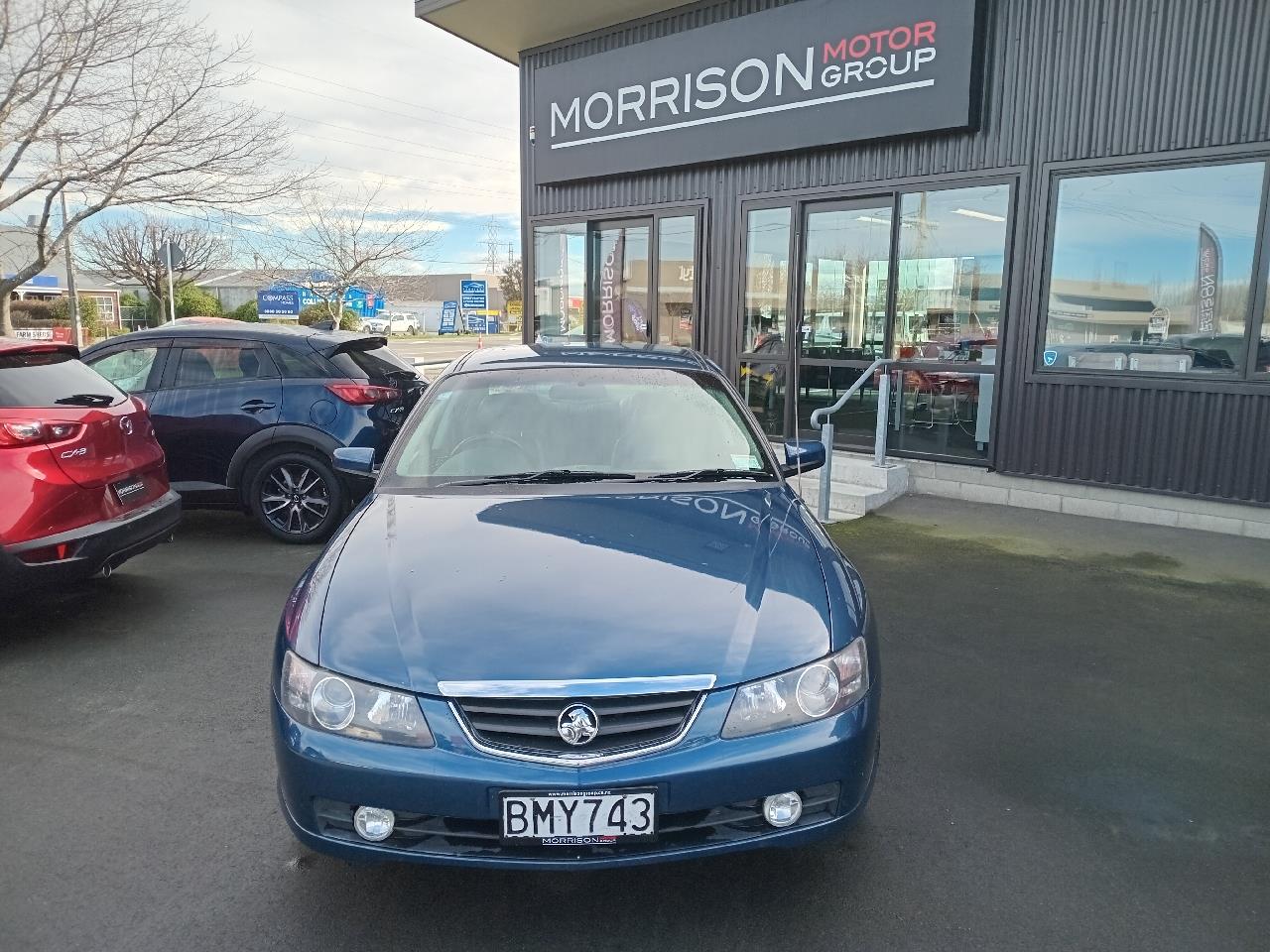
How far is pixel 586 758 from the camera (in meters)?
2.14

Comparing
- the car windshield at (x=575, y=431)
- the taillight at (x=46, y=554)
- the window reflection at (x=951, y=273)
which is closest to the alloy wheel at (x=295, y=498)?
the taillight at (x=46, y=554)

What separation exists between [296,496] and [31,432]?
2.34 meters

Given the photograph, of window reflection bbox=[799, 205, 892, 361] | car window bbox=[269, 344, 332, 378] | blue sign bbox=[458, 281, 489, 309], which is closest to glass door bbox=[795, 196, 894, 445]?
window reflection bbox=[799, 205, 892, 361]

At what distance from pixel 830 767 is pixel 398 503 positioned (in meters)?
1.76

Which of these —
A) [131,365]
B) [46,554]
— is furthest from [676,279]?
[46,554]

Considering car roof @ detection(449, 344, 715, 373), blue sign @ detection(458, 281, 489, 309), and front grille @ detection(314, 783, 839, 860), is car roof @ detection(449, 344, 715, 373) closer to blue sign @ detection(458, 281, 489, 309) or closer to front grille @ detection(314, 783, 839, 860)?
front grille @ detection(314, 783, 839, 860)


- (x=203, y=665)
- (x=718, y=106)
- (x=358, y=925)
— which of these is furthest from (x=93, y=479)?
(x=718, y=106)

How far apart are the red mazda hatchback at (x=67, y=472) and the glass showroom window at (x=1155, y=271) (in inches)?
263

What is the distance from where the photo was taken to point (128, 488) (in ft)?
15.8

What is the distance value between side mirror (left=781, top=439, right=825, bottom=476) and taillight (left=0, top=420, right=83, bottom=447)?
3.52 meters

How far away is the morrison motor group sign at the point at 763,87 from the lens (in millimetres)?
7582

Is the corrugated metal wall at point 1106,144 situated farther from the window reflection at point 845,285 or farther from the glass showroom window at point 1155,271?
the window reflection at point 845,285

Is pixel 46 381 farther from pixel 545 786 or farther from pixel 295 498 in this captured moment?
pixel 545 786

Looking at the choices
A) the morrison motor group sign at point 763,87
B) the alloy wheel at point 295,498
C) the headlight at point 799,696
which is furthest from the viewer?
the morrison motor group sign at point 763,87
